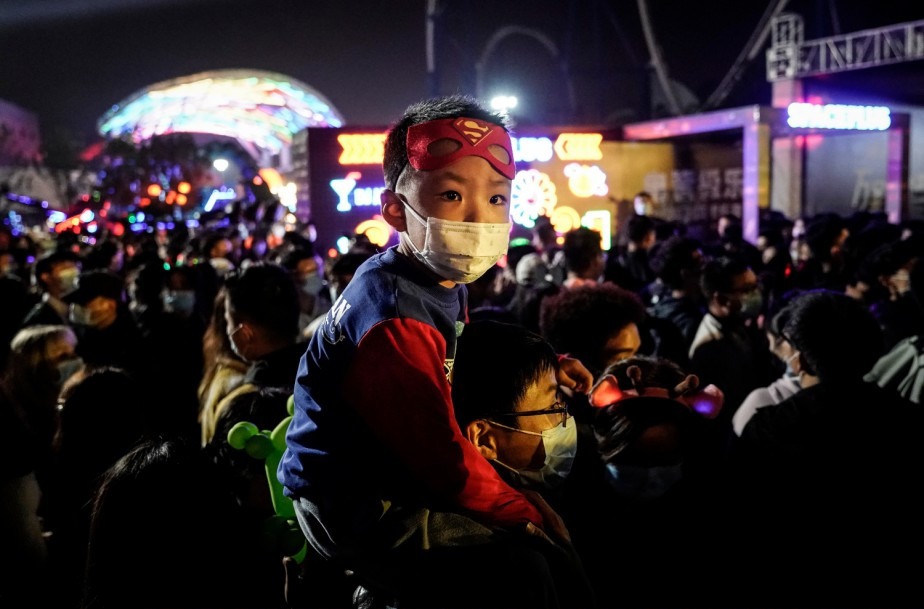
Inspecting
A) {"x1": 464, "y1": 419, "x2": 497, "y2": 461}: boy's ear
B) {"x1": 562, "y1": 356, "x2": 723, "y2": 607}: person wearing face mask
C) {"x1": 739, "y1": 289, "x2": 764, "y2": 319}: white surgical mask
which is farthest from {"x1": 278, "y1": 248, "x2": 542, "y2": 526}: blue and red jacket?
{"x1": 739, "y1": 289, "x2": 764, "y2": 319}: white surgical mask

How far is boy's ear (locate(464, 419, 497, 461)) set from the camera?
2.20m

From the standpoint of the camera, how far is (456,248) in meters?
2.10

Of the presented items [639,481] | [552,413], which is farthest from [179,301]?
[552,413]

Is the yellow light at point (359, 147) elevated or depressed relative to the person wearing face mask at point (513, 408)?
elevated

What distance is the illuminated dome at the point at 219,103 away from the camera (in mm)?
43156

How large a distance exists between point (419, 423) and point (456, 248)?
0.52 m

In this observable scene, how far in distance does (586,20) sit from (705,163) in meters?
13.9

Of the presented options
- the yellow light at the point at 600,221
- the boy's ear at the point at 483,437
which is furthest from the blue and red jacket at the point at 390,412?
the yellow light at the point at 600,221

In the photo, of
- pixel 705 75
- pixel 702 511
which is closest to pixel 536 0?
pixel 705 75

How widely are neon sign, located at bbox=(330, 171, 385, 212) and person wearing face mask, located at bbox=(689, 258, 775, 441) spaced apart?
34.7 feet

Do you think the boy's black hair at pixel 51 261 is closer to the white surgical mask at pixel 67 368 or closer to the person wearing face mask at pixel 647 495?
the white surgical mask at pixel 67 368

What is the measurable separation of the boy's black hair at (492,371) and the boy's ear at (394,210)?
0.37 metres

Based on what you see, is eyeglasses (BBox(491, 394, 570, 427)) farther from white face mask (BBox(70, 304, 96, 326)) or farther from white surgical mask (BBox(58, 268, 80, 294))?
white surgical mask (BBox(58, 268, 80, 294))

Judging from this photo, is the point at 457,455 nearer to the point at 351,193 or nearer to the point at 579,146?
the point at 351,193
